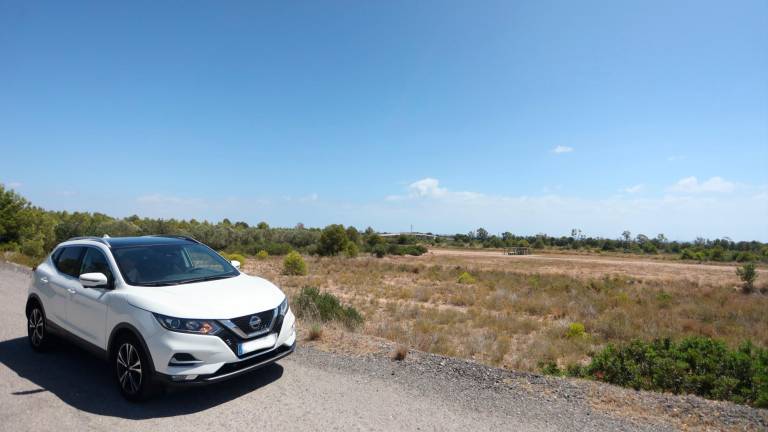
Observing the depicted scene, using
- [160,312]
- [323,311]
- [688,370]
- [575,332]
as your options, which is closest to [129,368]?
[160,312]

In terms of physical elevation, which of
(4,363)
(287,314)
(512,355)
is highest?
(287,314)

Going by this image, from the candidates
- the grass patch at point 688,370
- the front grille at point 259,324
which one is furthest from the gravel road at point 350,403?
A: the grass patch at point 688,370

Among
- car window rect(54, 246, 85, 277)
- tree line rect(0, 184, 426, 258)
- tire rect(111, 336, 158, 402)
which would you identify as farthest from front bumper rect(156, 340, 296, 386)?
tree line rect(0, 184, 426, 258)

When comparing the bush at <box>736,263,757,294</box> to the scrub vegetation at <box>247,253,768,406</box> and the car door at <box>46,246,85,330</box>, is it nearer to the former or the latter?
the scrub vegetation at <box>247,253,768,406</box>

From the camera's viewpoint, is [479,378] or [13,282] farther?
[13,282]

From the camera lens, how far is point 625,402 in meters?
4.73

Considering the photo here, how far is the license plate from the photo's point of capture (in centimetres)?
425

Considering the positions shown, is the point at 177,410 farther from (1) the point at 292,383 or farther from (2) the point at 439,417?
(2) the point at 439,417

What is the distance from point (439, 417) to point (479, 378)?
1.39 meters

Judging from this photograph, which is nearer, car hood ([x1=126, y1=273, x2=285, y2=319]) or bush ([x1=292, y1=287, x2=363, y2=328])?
car hood ([x1=126, y1=273, x2=285, y2=319])

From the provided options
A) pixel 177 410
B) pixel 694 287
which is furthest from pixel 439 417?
pixel 694 287

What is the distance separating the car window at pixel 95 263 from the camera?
16.1ft

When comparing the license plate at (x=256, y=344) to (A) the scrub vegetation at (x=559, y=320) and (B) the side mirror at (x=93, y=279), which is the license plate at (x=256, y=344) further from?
(A) the scrub vegetation at (x=559, y=320)

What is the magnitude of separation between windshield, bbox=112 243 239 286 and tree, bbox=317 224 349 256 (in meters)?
38.5
